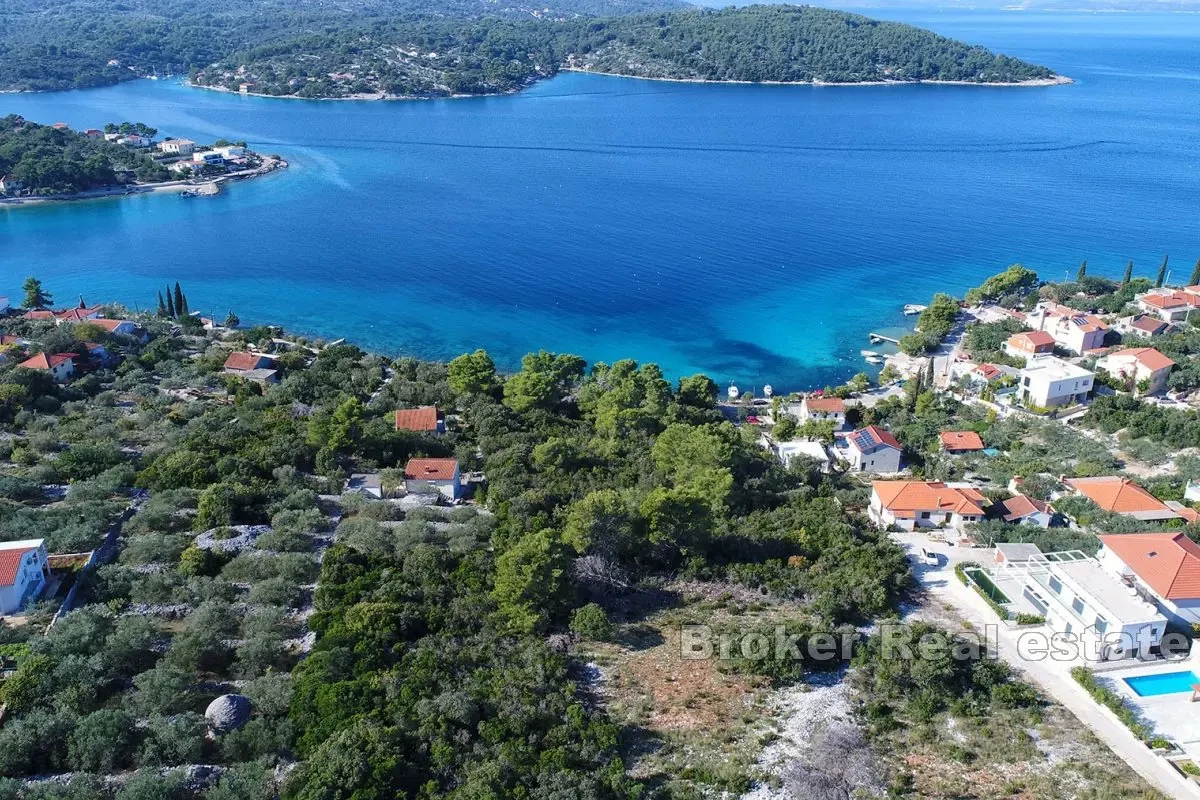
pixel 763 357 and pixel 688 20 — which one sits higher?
pixel 688 20

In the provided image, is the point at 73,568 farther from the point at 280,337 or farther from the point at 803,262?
the point at 803,262

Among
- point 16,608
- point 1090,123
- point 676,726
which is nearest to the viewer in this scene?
point 676,726

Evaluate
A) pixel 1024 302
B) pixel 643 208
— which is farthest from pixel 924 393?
pixel 643 208

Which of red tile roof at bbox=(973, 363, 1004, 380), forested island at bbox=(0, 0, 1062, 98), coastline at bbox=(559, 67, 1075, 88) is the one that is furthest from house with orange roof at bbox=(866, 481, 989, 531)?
coastline at bbox=(559, 67, 1075, 88)

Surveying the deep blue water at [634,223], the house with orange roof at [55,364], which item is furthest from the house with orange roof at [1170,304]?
the house with orange roof at [55,364]

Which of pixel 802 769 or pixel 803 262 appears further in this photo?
pixel 803 262
